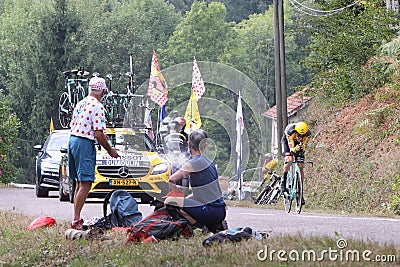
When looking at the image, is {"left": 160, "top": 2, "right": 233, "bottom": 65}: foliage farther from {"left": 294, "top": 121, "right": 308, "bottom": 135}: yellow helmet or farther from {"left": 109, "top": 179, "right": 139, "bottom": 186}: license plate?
{"left": 294, "top": 121, "right": 308, "bottom": 135}: yellow helmet

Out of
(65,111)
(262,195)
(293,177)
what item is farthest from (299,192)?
(65,111)

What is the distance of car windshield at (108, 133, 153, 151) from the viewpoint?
2056 cm

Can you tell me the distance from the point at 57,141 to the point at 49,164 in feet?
3.67

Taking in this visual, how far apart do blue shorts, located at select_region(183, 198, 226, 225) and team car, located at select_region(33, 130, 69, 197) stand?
510 inches

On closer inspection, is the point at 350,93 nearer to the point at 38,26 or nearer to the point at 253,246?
the point at 253,246

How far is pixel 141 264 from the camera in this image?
9.47m

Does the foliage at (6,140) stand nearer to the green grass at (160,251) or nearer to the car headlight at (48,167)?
the car headlight at (48,167)

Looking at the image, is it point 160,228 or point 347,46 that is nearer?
point 160,228

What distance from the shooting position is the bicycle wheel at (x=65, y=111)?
102 ft

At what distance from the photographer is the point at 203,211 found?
36.2 ft

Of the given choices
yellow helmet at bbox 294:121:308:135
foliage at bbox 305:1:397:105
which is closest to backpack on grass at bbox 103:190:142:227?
yellow helmet at bbox 294:121:308:135

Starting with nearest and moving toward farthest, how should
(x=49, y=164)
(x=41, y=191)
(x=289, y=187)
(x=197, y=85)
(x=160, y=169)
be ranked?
1. (x=289, y=187)
2. (x=160, y=169)
3. (x=49, y=164)
4. (x=41, y=191)
5. (x=197, y=85)

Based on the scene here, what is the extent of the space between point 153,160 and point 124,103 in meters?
11.7

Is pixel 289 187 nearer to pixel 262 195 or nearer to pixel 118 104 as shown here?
pixel 262 195
